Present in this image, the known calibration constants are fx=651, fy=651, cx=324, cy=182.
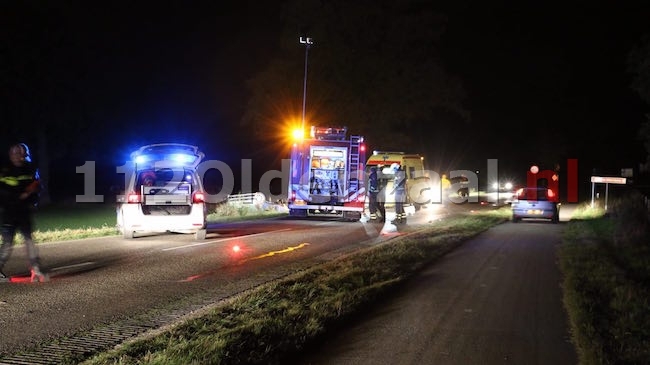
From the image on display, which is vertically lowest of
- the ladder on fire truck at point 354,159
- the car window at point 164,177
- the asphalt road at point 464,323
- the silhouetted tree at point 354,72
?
the asphalt road at point 464,323

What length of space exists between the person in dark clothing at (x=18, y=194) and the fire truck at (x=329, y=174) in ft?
44.3

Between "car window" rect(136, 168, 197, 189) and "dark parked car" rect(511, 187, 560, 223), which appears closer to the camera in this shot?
"car window" rect(136, 168, 197, 189)

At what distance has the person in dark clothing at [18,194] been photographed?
9.34 m

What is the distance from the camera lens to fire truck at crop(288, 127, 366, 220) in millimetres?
22359

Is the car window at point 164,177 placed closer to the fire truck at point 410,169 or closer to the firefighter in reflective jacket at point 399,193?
the firefighter in reflective jacket at point 399,193

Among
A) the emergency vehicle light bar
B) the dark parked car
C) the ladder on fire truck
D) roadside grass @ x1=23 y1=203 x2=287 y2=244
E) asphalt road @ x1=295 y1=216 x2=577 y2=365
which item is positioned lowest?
asphalt road @ x1=295 y1=216 x2=577 y2=365

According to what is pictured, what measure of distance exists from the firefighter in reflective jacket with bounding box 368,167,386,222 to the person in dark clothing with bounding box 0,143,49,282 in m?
12.0

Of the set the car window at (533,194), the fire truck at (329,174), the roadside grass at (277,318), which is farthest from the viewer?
the car window at (533,194)

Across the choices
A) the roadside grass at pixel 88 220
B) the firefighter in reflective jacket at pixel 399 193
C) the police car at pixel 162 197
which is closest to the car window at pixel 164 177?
the police car at pixel 162 197

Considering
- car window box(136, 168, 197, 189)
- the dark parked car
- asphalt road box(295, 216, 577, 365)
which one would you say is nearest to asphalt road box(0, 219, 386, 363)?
car window box(136, 168, 197, 189)

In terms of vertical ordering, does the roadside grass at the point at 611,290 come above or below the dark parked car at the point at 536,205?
below

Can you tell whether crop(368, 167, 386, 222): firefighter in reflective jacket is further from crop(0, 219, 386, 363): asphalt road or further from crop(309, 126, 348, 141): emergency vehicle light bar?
crop(0, 219, 386, 363): asphalt road

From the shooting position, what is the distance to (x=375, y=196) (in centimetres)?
2083

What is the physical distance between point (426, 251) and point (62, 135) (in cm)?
3663
